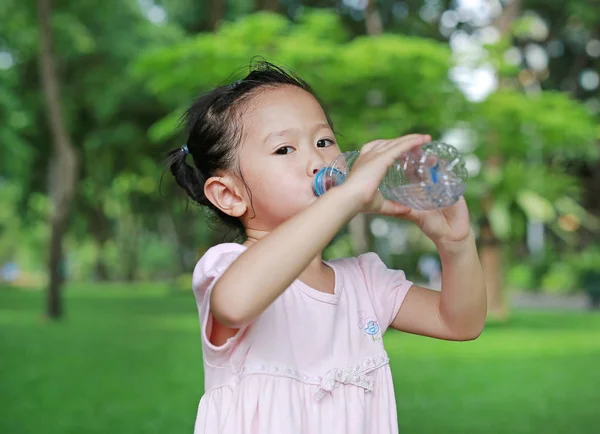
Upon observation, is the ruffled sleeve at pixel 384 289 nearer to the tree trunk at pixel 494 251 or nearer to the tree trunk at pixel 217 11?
the tree trunk at pixel 494 251

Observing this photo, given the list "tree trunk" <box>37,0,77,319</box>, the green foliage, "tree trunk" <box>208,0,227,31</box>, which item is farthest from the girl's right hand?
"tree trunk" <box>208,0,227,31</box>

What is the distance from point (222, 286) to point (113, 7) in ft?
50.1

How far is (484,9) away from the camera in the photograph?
645 inches

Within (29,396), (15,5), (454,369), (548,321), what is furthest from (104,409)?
(15,5)

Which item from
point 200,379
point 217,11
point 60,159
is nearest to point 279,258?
point 200,379

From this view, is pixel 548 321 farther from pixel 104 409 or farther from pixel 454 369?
pixel 104 409

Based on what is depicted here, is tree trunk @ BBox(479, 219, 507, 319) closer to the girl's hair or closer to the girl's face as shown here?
the girl's hair

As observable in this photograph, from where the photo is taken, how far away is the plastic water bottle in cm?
139

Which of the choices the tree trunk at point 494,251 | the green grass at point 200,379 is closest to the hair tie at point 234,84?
the green grass at point 200,379

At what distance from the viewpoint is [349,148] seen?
426 inches

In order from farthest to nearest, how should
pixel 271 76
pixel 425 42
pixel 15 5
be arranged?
1. pixel 15 5
2. pixel 425 42
3. pixel 271 76

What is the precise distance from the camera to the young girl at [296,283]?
1.28 meters

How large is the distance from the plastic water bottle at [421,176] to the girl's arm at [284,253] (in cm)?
10

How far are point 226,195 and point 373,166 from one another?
350mm
